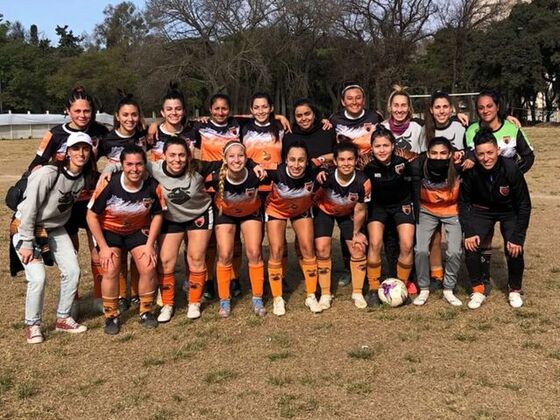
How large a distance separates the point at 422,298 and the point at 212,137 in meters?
2.66

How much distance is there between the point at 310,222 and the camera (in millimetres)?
5918

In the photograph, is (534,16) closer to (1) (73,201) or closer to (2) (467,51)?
(2) (467,51)

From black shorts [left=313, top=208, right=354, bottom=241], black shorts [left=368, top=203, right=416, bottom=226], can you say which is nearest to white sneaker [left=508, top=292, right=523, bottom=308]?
black shorts [left=368, top=203, right=416, bottom=226]

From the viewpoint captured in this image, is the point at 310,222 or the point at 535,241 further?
the point at 535,241

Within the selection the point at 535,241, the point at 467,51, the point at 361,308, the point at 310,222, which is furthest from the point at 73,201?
the point at 467,51

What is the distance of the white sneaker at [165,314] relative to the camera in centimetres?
559

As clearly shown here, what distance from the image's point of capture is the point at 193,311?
570 cm

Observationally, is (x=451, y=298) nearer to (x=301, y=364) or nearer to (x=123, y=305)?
(x=301, y=364)

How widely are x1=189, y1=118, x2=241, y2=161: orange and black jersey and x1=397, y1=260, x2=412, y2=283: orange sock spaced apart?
214 centimetres

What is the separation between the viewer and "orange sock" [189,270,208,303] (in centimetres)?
570

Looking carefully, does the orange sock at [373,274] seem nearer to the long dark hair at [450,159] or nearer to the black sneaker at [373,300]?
the black sneaker at [373,300]

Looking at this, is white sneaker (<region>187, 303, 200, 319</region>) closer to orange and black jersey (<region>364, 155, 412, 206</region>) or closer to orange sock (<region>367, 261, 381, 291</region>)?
orange sock (<region>367, 261, 381, 291</region>)

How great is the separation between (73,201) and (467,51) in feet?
160

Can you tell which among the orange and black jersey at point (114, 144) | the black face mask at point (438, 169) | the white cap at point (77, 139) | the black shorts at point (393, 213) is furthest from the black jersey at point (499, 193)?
the white cap at point (77, 139)
